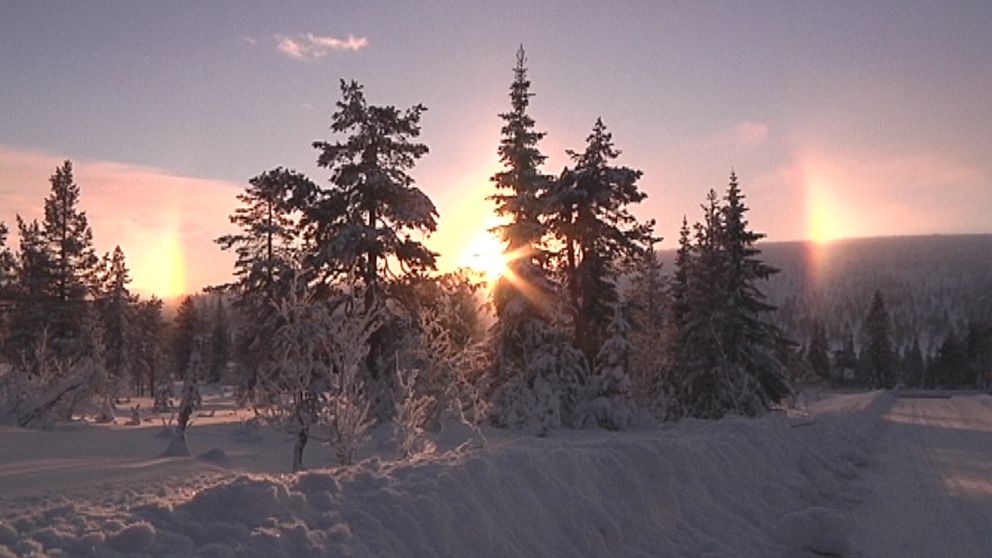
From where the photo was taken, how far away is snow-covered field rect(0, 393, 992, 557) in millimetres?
6090

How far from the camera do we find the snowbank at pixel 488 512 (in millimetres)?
5910

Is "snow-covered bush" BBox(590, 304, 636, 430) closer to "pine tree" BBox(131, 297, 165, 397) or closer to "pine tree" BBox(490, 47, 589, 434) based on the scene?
"pine tree" BBox(490, 47, 589, 434)

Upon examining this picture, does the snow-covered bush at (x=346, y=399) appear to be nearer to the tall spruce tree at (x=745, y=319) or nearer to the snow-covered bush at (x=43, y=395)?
the snow-covered bush at (x=43, y=395)

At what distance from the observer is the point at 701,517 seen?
33.5 ft

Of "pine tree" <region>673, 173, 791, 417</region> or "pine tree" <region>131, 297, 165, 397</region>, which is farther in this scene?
"pine tree" <region>131, 297, 165, 397</region>

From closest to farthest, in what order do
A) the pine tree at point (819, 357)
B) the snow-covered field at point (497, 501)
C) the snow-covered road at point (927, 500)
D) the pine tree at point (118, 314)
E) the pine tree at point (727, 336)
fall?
1. the snow-covered field at point (497, 501)
2. the snow-covered road at point (927, 500)
3. the pine tree at point (727, 336)
4. the pine tree at point (118, 314)
5. the pine tree at point (819, 357)

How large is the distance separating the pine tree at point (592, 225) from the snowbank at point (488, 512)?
52.4 feet

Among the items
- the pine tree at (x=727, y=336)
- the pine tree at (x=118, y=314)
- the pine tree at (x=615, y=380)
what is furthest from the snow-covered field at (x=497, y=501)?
the pine tree at (x=118, y=314)

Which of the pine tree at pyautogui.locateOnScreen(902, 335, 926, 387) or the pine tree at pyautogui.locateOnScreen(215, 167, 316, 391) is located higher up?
the pine tree at pyautogui.locateOnScreen(215, 167, 316, 391)

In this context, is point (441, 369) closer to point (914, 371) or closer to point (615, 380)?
→ point (615, 380)

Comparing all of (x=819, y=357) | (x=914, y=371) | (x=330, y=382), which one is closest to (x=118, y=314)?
(x=330, y=382)

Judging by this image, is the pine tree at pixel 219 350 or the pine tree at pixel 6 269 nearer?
the pine tree at pixel 6 269

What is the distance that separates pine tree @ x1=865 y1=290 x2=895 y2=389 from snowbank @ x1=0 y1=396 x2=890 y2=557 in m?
81.7

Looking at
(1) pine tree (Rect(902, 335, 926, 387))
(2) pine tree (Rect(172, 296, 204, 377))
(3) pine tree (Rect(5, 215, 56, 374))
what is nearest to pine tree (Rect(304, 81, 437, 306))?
(3) pine tree (Rect(5, 215, 56, 374))
